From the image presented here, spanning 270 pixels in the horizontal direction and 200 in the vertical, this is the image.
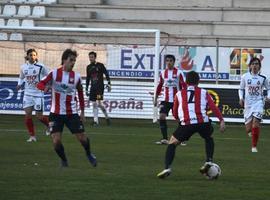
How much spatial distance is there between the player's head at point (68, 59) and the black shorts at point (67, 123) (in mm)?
787

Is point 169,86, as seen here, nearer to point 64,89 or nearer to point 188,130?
point 64,89

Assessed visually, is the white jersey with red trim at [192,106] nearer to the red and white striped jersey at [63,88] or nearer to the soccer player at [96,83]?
→ the red and white striped jersey at [63,88]

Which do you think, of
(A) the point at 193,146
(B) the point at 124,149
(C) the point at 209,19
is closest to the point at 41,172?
(B) the point at 124,149

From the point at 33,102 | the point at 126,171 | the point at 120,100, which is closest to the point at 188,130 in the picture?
the point at 126,171

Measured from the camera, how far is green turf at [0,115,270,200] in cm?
1103

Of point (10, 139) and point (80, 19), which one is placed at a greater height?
point (80, 19)

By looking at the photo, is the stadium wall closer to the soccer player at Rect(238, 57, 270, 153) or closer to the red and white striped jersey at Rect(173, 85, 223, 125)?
the soccer player at Rect(238, 57, 270, 153)

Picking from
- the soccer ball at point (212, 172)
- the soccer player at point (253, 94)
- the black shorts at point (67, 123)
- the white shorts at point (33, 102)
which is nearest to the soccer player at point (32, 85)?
the white shorts at point (33, 102)

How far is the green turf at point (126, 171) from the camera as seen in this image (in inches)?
434

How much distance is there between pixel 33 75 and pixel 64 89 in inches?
237

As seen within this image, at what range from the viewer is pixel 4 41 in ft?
99.8

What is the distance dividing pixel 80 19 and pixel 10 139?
670 inches

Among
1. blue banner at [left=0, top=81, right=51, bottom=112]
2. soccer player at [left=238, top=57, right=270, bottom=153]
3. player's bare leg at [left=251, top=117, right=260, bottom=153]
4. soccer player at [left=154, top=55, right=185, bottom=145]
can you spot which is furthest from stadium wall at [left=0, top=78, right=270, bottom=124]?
player's bare leg at [left=251, top=117, right=260, bottom=153]

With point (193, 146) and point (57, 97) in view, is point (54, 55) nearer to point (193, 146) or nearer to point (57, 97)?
point (193, 146)
